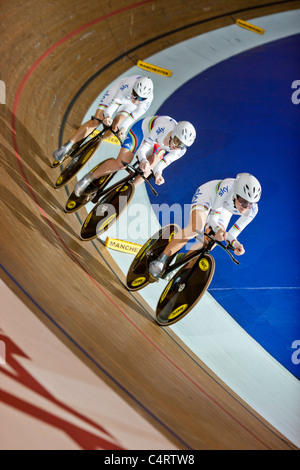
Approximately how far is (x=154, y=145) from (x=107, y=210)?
0.71 metres

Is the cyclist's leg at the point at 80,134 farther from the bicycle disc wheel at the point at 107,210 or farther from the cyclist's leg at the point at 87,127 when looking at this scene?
the bicycle disc wheel at the point at 107,210

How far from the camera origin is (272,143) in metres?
7.54

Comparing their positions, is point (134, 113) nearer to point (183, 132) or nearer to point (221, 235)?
point (183, 132)

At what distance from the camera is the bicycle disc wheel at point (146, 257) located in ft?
14.3

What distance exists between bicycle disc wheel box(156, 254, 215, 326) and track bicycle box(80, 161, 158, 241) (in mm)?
874

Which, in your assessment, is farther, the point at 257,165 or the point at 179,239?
the point at 257,165

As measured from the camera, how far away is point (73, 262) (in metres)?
4.14

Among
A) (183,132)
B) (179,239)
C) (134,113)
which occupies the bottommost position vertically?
(179,239)

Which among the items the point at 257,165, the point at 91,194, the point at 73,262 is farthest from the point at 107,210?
the point at 257,165

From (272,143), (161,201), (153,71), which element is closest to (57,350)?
(161,201)

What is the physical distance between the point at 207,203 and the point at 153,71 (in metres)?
5.06

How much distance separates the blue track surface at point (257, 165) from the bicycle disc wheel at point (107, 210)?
140cm
